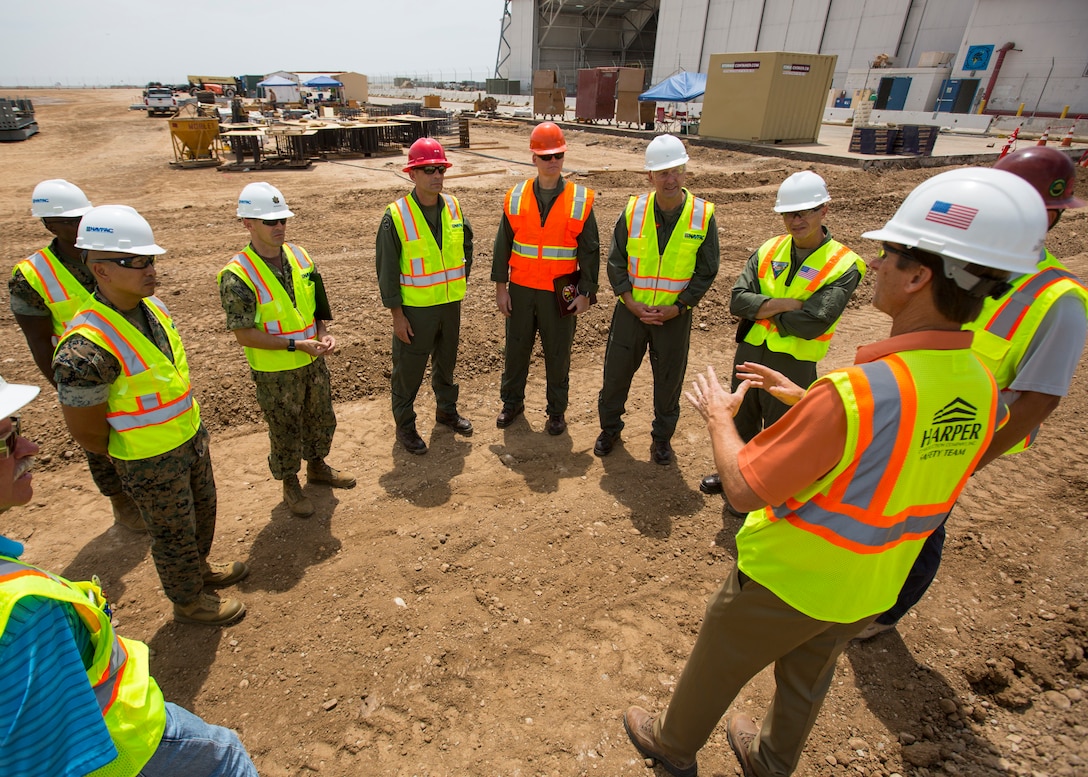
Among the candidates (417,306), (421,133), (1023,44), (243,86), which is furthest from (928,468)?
(243,86)

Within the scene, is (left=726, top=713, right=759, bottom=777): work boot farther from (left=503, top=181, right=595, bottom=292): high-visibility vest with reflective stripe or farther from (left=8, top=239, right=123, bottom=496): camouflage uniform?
(left=8, top=239, right=123, bottom=496): camouflage uniform

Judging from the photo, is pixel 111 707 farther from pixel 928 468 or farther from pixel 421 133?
pixel 421 133

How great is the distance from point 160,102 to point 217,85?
1339 cm

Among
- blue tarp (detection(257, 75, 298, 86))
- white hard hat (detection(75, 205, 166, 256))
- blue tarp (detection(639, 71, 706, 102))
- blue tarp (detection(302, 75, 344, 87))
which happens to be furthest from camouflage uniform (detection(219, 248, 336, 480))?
blue tarp (detection(302, 75, 344, 87))

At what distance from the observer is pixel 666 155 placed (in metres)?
3.77

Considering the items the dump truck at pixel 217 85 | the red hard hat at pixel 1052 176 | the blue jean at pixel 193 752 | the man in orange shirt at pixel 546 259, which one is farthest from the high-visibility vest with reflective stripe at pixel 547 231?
the dump truck at pixel 217 85

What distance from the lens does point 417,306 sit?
4320mm

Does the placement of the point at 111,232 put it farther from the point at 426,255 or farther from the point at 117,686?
the point at 426,255

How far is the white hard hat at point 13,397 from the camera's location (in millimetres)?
1318

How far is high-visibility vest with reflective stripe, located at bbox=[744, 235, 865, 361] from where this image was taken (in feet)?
11.0

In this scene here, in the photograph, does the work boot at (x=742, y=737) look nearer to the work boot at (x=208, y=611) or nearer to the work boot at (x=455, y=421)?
the work boot at (x=208, y=611)

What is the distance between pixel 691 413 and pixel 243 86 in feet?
210

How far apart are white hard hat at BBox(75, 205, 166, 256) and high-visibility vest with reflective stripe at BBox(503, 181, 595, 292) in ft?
8.05

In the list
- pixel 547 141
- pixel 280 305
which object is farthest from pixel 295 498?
pixel 547 141
